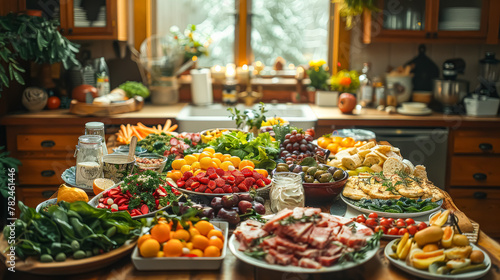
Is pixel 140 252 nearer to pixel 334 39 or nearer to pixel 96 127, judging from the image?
pixel 96 127

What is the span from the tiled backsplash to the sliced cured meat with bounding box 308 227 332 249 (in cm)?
344

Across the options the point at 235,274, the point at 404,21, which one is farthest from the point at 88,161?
the point at 404,21

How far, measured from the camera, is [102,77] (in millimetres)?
4121

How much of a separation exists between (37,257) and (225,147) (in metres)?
1.09

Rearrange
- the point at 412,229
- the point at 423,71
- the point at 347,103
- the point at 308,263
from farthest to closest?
the point at 423,71
the point at 347,103
the point at 412,229
the point at 308,263

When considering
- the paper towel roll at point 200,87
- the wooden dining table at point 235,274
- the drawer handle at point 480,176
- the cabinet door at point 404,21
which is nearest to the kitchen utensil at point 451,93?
the cabinet door at point 404,21

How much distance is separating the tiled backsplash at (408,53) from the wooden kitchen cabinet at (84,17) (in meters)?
2.06

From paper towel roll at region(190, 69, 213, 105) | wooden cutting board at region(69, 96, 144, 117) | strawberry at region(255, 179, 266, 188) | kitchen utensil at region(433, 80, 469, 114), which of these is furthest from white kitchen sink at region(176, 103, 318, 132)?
strawberry at region(255, 179, 266, 188)

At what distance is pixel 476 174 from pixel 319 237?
2.99 m

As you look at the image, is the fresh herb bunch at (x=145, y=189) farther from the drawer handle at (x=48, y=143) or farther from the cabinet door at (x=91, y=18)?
the cabinet door at (x=91, y=18)

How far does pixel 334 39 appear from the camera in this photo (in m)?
4.63

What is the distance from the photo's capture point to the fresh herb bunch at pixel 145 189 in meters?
1.62

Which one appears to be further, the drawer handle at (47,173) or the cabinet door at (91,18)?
the cabinet door at (91,18)

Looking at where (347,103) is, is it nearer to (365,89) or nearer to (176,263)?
(365,89)
